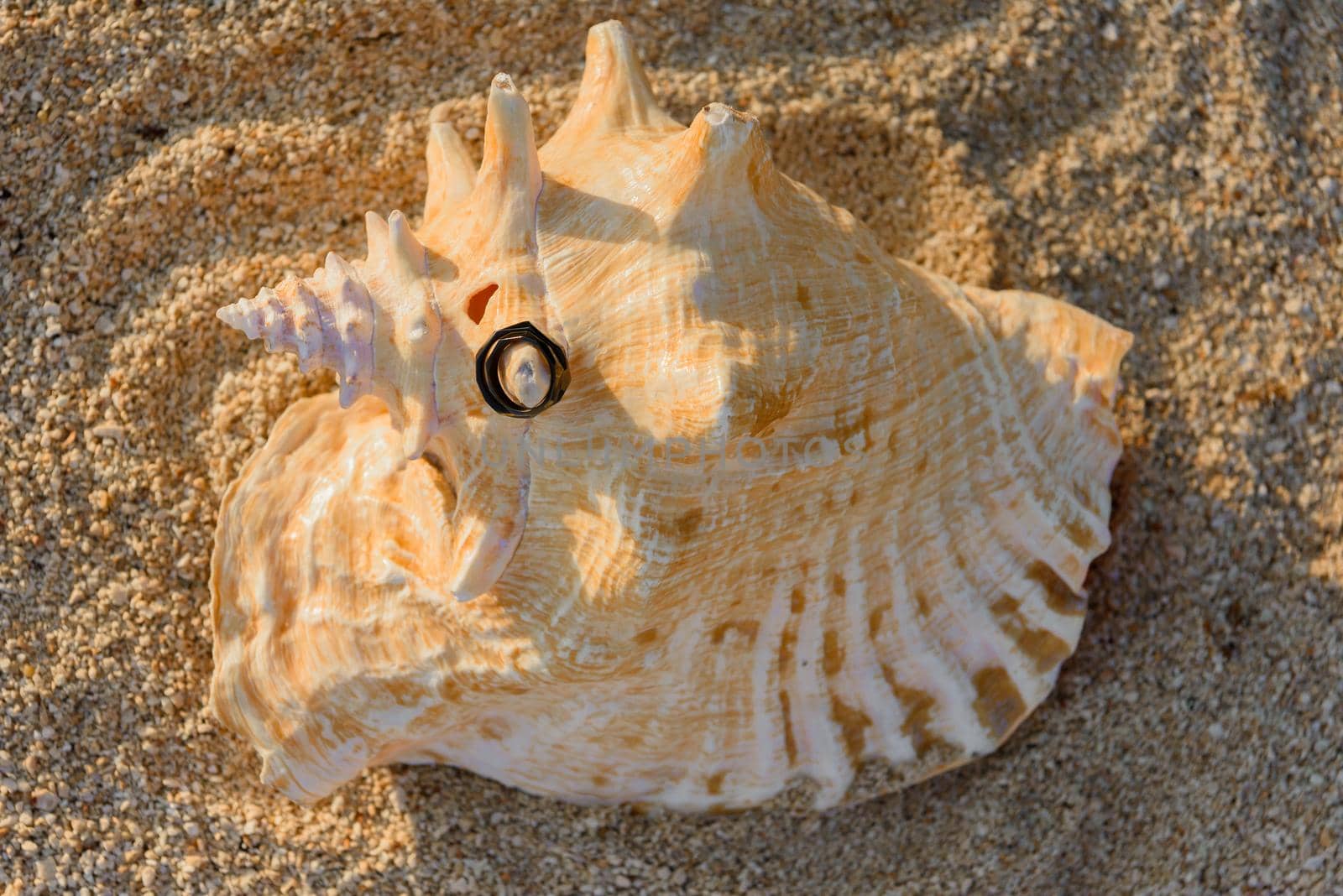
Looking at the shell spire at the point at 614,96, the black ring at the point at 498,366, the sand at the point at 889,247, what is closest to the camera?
the black ring at the point at 498,366

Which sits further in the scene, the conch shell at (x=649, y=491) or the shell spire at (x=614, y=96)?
the shell spire at (x=614, y=96)

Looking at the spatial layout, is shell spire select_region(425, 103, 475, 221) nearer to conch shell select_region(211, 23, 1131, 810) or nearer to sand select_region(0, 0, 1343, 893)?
conch shell select_region(211, 23, 1131, 810)

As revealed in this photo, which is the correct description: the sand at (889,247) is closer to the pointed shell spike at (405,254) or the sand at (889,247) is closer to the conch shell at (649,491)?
the conch shell at (649,491)

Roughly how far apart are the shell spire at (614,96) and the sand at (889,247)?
0.49 meters

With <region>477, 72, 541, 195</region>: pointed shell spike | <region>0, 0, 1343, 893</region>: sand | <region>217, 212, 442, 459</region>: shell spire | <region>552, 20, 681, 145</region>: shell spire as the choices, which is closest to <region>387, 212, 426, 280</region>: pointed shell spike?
<region>217, 212, 442, 459</region>: shell spire

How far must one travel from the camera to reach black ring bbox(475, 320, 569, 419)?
1.79m

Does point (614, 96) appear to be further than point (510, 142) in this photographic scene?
Yes

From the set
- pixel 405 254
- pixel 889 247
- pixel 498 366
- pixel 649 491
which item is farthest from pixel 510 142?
pixel 889 247

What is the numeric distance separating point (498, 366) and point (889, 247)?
1.15 metres

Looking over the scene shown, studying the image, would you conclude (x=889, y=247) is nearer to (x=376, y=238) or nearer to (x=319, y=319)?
(x=376, y=238)

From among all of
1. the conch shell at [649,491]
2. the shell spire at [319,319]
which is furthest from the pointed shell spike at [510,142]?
the shell spire at [319,319]

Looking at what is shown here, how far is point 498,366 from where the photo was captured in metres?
1.79

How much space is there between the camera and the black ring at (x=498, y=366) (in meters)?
1.79

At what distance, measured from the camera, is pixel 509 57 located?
260 cm
